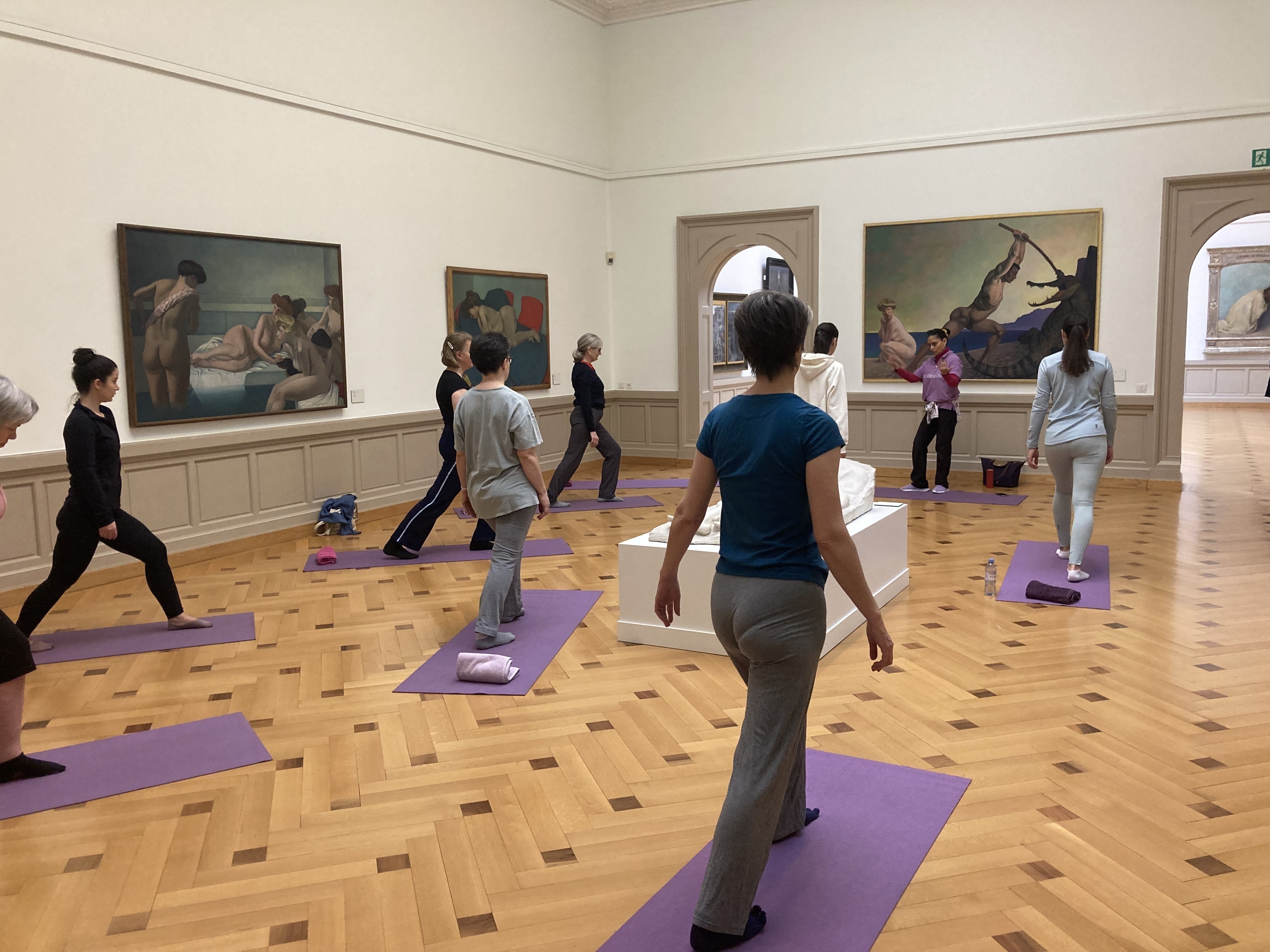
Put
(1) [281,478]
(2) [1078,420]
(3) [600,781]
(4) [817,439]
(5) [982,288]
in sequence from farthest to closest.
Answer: (5) [982,288] < (1) [281,478] < (2) [1078,420] < (3) [600,781] < (4) [817,439]

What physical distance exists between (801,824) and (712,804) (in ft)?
1.34

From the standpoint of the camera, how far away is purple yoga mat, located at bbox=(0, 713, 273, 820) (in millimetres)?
3953

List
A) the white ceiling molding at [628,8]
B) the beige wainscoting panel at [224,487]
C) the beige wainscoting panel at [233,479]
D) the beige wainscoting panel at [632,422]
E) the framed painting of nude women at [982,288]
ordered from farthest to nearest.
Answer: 1. the beige wainscoting panel at [632,422]
2. the white ceiling molding at [628,8]
3. the framed painting of nude women at [982,288]
4. the beige wainscoting panel at [224,487]
5. the beige wainscoting panel at [233,479]

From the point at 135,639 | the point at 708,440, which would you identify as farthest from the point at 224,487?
the point at 708,440

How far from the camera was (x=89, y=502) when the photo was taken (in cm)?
569

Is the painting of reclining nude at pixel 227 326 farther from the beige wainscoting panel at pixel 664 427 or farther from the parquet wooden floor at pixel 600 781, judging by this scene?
the beige wainscoting panel at pixel 664 427

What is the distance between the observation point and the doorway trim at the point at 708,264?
12836 millimetres

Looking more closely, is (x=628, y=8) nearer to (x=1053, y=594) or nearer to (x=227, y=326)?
(x=227, y=326)

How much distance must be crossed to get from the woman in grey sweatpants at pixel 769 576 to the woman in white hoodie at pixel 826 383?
4321 millimetres

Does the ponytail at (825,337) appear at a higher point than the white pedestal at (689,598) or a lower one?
higher

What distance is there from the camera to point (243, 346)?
8.62 m

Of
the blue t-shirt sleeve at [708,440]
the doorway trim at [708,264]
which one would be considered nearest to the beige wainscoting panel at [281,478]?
the doorway trim at [708,264]

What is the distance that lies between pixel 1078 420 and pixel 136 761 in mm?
6318

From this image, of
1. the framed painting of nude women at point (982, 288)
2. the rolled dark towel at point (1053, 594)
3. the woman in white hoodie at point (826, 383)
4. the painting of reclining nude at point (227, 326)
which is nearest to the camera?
the rolled dark towel at point (1053, 594)
